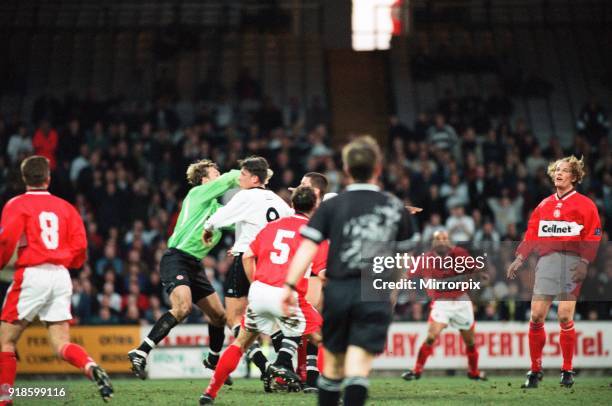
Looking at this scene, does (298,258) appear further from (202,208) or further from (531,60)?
(531,60)

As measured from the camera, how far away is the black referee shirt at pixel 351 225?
21.1 feet

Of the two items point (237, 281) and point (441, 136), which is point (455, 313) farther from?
point (441, 136)

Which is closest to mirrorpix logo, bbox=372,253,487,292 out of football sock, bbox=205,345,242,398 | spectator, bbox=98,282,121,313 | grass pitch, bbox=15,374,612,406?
grass pitch, bbox=15,374,612,406

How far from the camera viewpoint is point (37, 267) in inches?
318

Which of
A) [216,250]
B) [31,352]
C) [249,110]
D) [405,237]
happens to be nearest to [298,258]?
[405,237]

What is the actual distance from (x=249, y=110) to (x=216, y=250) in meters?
5.49

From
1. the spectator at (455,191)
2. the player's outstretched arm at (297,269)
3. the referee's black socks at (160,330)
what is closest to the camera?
the player's outstretched arm at (297,269)

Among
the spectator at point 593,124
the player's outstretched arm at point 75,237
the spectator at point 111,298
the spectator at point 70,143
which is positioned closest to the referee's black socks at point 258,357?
the player's outstretched arm at point 75,237

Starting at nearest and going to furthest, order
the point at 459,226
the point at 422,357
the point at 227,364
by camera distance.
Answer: the point at 227,364 → the point at 422,357 → the point at 459,226

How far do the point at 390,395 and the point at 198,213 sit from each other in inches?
105

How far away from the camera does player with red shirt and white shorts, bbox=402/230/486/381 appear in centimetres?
1273

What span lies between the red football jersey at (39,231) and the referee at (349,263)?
8.41ft

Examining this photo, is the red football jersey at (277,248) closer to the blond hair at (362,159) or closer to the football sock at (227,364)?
the football sock at (227,364)

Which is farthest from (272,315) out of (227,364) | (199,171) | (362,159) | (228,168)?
(228,168)
